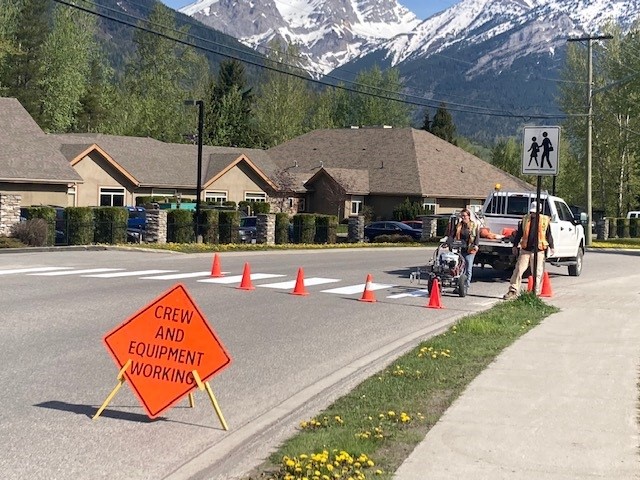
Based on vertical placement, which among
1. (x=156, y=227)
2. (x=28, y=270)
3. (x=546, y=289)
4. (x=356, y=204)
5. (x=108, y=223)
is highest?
(x=356, y=204)

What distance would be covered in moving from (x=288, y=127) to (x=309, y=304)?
270 ft

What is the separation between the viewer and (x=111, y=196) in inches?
2130

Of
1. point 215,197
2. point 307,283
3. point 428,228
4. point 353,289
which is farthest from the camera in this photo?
point 215,197

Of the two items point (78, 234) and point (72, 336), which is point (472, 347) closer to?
point (72, 336)

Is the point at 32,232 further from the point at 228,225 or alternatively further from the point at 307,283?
the point at 307,283

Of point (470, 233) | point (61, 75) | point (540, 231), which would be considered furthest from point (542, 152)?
point (61, 75)

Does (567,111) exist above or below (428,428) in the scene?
above

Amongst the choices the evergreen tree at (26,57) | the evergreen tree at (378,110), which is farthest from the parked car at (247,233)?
the evergreen tree at (378,110)

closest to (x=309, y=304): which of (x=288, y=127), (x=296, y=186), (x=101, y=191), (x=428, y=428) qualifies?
(x=428, y=428)

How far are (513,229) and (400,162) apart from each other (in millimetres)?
42059

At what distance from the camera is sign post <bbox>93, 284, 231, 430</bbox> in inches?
318

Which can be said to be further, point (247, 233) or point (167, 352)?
point (247, 233)

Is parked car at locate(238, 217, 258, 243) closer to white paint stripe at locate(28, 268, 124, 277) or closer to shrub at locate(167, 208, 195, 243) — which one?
shrub at locate(167, 208, 195, 243)

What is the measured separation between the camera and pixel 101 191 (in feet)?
175
